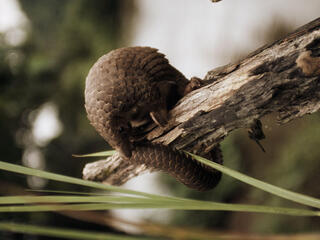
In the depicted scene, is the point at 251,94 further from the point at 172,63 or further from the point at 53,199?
the point at 172,63

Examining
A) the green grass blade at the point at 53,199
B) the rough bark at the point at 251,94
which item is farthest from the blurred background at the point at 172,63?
the green grass blade at the point at 53,199

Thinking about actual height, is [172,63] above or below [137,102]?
above

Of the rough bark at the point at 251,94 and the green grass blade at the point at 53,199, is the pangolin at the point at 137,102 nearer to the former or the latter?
the rough bark at the point at 251,94

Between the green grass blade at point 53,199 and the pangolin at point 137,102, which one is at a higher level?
the pangolin at point 137,102

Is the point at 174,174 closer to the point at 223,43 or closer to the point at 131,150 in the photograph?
the point at 131,150

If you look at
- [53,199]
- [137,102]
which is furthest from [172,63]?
[53,199]

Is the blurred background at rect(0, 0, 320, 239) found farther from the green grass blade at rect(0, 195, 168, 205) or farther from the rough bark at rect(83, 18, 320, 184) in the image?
the green grass blade at rect(0, 195, 168, 205)
